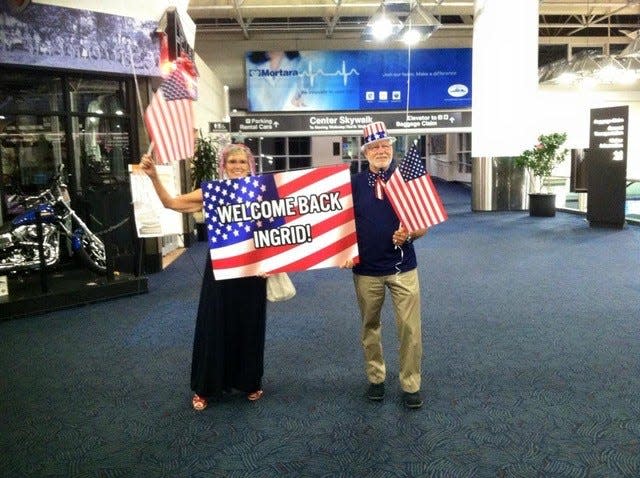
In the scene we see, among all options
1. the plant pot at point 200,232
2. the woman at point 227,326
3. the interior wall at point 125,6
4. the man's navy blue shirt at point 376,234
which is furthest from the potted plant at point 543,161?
the woman at point 227,326

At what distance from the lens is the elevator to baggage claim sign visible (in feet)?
46.8

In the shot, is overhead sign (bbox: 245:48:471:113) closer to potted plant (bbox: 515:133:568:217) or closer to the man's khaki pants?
potted plant (bbox: 515:133:568:217)

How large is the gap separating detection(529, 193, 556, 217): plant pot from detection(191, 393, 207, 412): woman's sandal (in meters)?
11.6

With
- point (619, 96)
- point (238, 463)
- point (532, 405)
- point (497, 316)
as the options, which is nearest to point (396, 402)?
point (532, 405)

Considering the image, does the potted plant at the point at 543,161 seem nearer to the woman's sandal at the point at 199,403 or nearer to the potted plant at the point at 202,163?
the potted plant at the point at 202,163

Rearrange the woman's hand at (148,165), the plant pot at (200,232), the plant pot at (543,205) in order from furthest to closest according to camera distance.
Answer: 1. the plant pot at (543,205)
2. the plant pot at (200,232)
3. the woman's hand at (148,165)

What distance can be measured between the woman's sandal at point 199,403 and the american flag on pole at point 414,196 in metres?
1.50

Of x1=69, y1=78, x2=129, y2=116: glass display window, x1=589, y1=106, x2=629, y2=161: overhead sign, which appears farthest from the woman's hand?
x1=589, y1=106, x2=629, y2=161: overhead sign

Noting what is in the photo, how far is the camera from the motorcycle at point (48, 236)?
599cm

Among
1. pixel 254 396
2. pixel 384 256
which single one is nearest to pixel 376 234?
pixel 384 256

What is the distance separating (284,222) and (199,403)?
1128mm

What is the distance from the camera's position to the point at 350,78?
14406mm

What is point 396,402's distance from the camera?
10.8ft

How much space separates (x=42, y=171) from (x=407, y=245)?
594 cm
